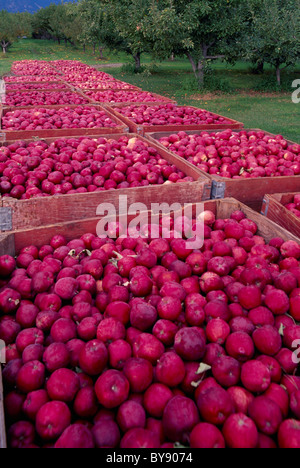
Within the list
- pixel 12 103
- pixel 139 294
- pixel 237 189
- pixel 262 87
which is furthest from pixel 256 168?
pixel 262 87

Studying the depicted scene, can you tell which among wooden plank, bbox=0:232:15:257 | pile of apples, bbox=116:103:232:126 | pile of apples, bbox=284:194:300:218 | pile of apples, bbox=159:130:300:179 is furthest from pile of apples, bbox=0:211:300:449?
pile of apples, bbox=116:103:232:126

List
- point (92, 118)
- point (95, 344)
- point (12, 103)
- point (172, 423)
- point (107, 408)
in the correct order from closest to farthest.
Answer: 1. point (172, 423)
2. point (107, 408)
3. point (95, 344)
4. point (92, 118)
5. point (12, 103)

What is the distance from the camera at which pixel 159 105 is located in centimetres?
866

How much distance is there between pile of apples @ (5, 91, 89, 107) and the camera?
855 centimetres

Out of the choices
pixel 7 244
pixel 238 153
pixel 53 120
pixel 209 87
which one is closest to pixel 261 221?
pixel 238 153

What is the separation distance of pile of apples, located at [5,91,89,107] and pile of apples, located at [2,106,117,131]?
1.16 m

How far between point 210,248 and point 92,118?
478cm

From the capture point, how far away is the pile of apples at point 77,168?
3.90 m

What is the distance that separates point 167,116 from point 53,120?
93.4 inches

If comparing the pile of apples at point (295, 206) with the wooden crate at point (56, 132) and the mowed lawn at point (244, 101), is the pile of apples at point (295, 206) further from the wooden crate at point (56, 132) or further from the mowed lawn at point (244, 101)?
the mowed lawn at point (244, 101)

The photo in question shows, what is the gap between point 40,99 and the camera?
29.0 ft

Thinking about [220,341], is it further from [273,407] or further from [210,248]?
[210,248]

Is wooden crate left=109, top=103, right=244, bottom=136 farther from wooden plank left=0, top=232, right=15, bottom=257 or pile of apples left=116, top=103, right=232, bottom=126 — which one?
wooden plank left=0, top=232, right=15, bottom=257

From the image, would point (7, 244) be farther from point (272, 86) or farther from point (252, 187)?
point (272, 86)
